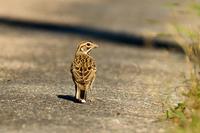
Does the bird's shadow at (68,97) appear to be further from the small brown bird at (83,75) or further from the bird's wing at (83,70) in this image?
the bird's wing at (83,70)

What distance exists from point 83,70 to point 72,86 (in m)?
2.04

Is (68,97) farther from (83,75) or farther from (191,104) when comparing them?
(191,104)

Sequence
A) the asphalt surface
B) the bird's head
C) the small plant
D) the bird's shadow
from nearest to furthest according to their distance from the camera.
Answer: the small plant → the asphalt surface → the bird's shadow → the bird's head

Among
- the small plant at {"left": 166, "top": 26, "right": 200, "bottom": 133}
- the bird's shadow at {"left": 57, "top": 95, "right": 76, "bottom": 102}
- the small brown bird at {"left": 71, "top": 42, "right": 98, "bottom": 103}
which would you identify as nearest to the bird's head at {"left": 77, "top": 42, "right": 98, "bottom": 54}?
the small brown bird at {"left": 71, "top": 42, "right": 98, "bottom": 103}

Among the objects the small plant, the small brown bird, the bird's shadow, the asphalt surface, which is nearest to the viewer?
the small plant

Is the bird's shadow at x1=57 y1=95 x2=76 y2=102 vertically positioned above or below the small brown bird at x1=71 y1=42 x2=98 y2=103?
below

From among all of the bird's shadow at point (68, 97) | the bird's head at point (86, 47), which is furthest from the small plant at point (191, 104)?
the bird's shadow at point (68, 97)

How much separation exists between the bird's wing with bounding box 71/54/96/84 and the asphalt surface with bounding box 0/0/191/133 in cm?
33

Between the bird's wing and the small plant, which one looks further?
the bird's wing

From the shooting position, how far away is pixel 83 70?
1212 centimetres

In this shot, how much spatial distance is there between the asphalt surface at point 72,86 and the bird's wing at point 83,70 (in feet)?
1.07

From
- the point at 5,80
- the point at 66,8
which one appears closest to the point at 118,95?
the point at 5,80

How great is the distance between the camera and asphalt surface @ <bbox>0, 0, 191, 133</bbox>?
10.9 m

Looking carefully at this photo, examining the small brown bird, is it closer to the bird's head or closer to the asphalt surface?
the asphalt surface
